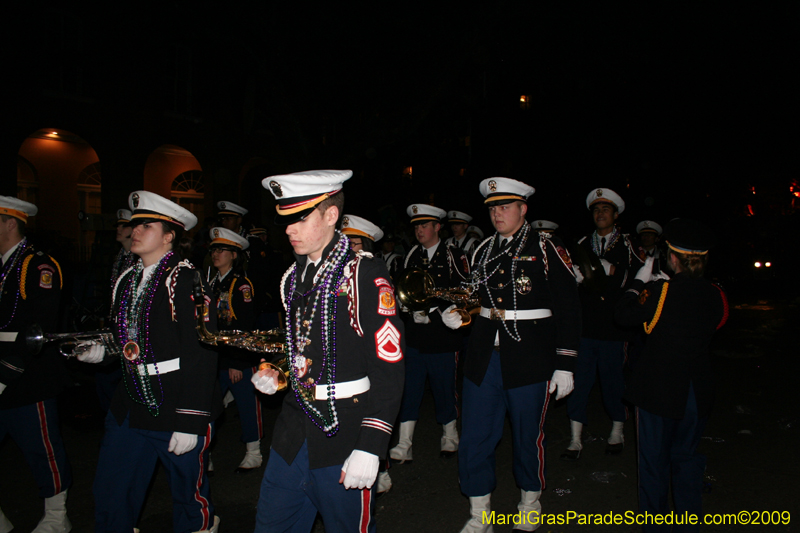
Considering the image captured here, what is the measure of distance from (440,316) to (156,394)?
2885 millimetres

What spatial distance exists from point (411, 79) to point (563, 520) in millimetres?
12172

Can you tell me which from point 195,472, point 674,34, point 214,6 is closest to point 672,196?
point 674,34

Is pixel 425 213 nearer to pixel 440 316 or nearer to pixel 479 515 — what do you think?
pixel 440 316

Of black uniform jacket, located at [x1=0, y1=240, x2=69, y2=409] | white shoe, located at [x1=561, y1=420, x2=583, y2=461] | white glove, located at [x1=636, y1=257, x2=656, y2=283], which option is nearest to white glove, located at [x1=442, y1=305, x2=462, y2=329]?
white glove, located at [x1=636, y1=257, x2=656, y2=283]

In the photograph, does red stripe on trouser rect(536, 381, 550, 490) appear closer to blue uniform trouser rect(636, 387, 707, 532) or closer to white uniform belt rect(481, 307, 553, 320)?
white uniform belt rect(481, 307, 553, 320)

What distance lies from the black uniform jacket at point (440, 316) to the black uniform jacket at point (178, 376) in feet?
7.29

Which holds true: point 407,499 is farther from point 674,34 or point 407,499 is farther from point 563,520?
point 674,34

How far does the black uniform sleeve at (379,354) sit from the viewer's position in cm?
236

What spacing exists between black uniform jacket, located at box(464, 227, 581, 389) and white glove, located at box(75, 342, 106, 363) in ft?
8.17

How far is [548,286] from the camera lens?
407 cm

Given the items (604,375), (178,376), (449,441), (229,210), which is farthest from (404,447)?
(229,210)

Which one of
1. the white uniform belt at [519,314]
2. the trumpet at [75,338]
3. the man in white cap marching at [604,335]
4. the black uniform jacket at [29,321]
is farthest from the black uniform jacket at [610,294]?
the black uniform jacket at [29,321]

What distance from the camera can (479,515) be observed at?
12.7ft

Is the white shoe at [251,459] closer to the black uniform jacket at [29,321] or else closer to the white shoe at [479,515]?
the black uniform jacket at [29,321]
